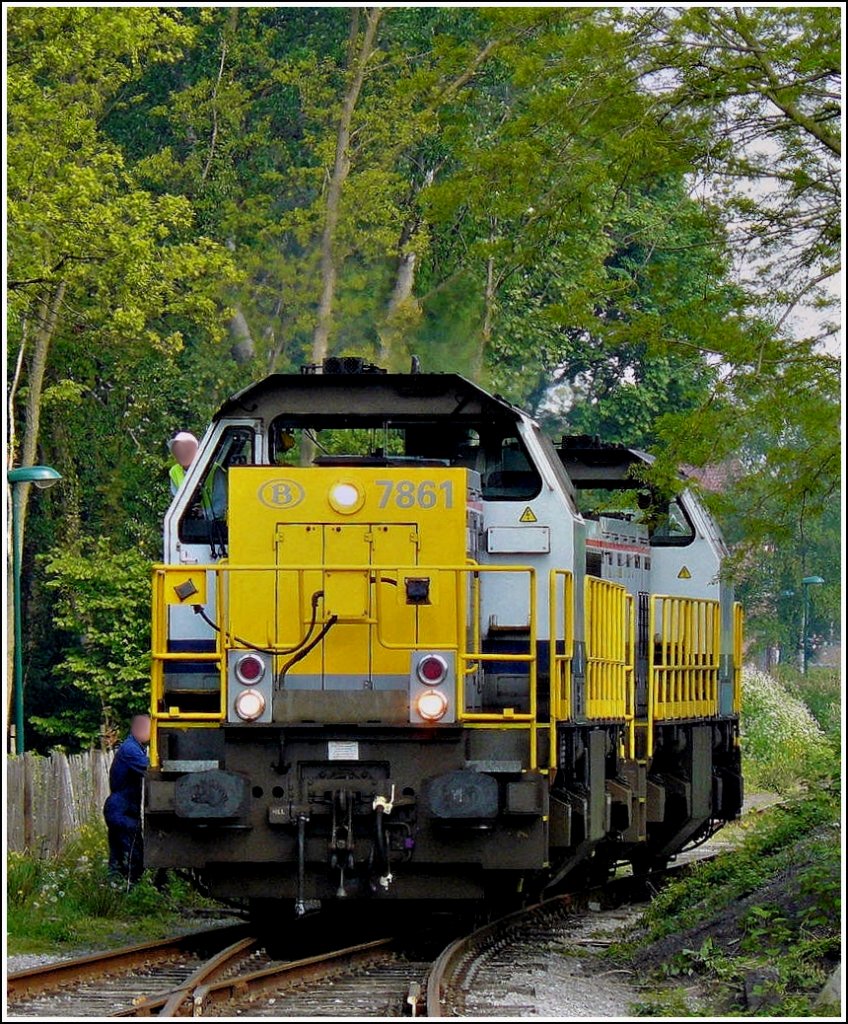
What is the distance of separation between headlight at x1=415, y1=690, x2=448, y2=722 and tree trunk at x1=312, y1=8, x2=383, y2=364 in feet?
54.7

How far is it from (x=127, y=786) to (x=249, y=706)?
4.82 m

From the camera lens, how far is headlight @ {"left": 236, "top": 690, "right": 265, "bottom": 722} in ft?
35.5

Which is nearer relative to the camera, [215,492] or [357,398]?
[357,398]

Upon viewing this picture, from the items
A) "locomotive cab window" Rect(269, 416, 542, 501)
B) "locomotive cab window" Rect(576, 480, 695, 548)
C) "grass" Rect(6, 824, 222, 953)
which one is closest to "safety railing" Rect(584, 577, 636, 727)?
"locomotive cab window" Rect(576, 480, 695, 548)

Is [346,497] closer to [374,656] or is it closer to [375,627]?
[375,627]

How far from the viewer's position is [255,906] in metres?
12.6

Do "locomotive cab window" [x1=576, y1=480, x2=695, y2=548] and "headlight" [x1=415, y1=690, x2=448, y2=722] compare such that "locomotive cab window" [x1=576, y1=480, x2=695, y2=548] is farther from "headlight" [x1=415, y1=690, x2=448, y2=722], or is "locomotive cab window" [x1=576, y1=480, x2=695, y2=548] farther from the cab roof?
"headlight" [x1=415, y1=690, x2=448, y2=722]

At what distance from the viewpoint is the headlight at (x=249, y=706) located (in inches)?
426

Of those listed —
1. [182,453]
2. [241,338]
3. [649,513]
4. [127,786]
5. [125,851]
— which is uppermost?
[241,338]

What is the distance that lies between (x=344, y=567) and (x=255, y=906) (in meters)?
3.12

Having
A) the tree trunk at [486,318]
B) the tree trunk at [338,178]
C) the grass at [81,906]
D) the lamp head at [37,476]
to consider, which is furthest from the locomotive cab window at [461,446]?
the tree trunk at [338,178]

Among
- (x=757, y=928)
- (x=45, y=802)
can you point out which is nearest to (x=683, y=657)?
(x=757, y=928)

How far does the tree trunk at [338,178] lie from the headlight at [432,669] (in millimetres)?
16605

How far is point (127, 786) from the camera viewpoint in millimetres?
15266
